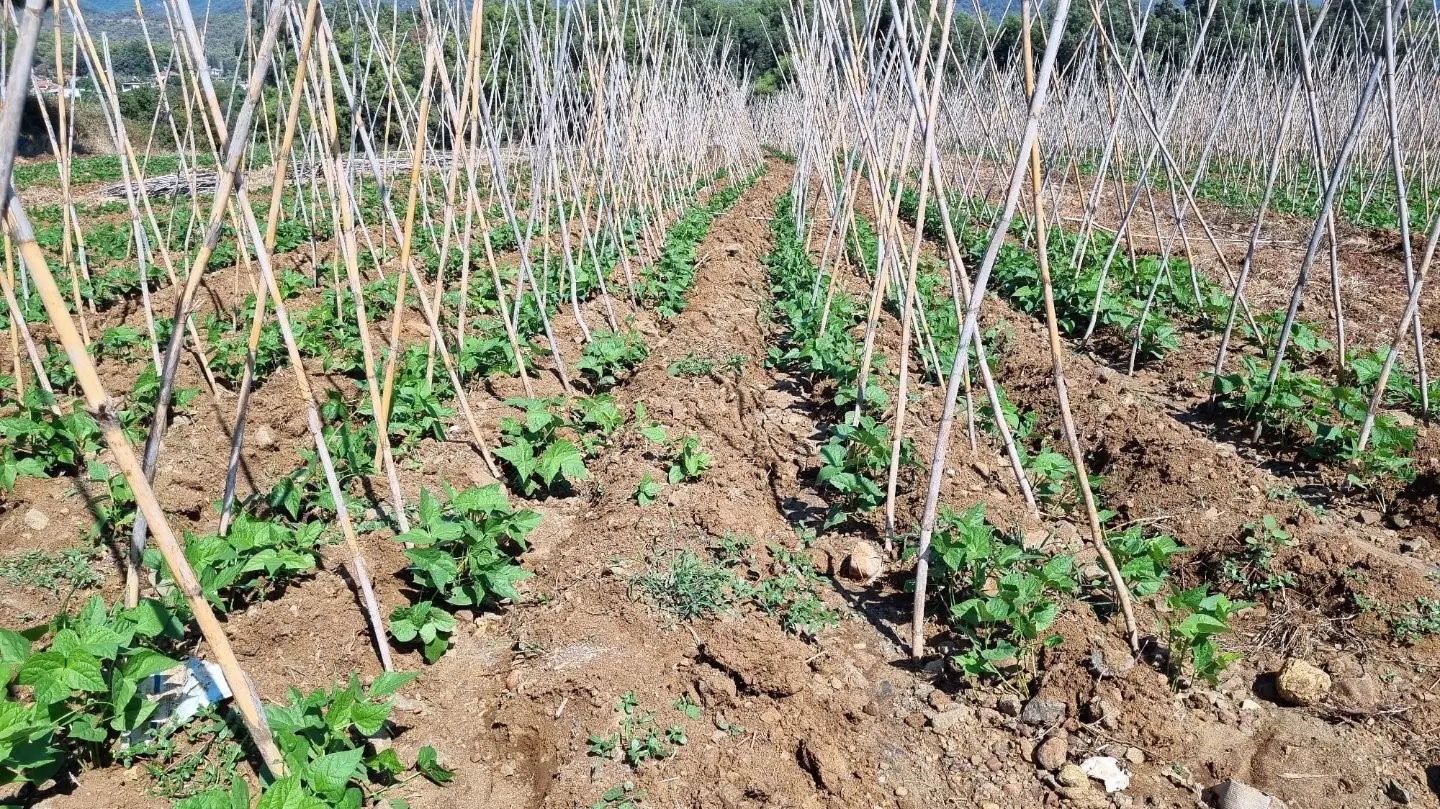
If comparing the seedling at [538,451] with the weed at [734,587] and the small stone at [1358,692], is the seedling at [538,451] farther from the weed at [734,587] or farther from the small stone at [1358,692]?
the small stone at [1358,692]

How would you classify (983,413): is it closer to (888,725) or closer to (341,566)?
(888,725)

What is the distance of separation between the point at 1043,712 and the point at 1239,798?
52 cm

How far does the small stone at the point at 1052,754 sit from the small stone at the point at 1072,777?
0.02 metres

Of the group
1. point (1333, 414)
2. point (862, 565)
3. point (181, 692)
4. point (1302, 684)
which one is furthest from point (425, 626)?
point (1333, 414)

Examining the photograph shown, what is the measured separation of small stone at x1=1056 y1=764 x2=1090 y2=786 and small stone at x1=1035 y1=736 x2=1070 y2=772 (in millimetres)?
23

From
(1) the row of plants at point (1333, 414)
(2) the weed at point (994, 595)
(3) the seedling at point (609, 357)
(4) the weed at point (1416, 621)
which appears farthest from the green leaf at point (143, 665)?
(1) the row of plants at point (1333, 414)

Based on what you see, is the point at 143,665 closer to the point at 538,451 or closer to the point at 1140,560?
the point at 538,451

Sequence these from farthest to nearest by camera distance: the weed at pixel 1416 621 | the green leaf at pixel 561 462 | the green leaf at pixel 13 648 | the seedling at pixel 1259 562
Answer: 1. the green leaf at pixel 561 462
2. the seedling at pixel 1259 562
3. the weed at pixel 1416 621
4. the green leaf at pixel 13 648

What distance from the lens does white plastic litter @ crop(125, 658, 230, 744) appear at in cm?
223

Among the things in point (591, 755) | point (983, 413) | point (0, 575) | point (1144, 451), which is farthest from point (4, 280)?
point (1144, 451)

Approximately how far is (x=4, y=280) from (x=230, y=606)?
1870 mm

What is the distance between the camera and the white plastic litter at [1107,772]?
227 centimetres

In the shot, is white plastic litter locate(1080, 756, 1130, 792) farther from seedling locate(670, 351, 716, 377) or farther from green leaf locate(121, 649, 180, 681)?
seedling locate(670, 351, 716, 377)

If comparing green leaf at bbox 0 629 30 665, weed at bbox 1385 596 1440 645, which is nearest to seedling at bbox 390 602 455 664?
green leaf at bbox 0 629 30 665
